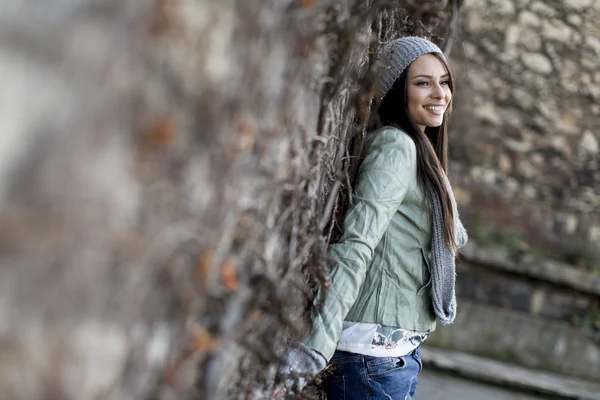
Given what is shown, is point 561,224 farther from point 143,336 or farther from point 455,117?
point 143,336

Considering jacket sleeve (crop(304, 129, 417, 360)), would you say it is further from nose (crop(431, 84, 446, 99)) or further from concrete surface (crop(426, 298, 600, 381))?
concrete surface (crop(426, 298, 600, 381))

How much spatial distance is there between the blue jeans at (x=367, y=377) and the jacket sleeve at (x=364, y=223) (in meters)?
0.29

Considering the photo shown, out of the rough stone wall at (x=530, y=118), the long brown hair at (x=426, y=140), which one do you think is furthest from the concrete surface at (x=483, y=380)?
the long brown hair at (x=426, y=140)

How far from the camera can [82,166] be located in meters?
0.61

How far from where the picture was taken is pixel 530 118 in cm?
593

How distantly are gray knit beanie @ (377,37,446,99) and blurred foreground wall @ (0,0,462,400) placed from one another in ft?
3.01

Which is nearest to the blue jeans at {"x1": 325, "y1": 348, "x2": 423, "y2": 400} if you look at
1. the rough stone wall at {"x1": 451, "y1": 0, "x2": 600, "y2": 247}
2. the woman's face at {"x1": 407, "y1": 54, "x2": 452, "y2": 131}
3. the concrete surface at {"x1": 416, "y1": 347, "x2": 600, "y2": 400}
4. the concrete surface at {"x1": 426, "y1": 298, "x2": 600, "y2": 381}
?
the woman's face at {"x1": 407, "y1": 54, "x2": 452, "y2": 131}

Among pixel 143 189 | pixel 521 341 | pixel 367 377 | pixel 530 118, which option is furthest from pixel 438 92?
pixel 530 118

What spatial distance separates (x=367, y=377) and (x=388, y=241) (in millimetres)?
326

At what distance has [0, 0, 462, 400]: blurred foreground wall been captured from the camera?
1.89 feet

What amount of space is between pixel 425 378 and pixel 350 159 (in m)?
3.33

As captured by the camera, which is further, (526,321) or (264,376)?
(526,321)

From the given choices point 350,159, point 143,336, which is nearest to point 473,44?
point 350,159

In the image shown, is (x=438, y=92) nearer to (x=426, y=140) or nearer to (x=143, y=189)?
(x=426, y=140)
